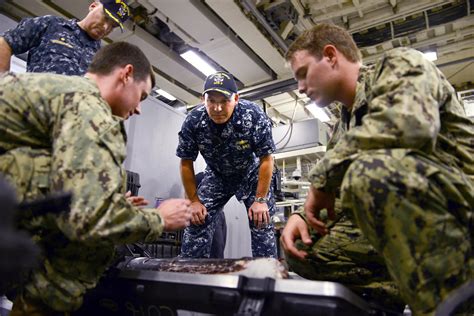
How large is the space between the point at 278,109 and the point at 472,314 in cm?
491

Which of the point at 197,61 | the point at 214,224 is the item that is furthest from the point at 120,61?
the point at 197,61

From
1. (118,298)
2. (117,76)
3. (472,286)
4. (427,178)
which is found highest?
(117,76)

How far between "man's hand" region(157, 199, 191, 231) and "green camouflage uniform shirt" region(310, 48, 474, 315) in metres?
0.47

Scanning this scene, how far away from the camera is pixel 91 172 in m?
0.85

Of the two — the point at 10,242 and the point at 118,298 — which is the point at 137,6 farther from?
the point at 10,242

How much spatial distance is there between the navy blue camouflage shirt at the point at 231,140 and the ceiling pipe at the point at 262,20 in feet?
4.53

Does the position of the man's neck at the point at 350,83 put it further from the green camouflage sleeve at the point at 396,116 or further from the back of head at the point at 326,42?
the green camouflage sleeve at the point at 396,116

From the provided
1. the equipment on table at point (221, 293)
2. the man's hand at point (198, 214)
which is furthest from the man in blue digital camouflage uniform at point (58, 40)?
the equipment on table at point (221, 293)

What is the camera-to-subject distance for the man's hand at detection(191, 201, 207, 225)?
7.09 ft

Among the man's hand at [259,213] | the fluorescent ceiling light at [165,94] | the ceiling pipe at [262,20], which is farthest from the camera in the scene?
the fluorescent ceiling light at [165,94]

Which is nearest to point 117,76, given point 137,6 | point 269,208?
point 269,208

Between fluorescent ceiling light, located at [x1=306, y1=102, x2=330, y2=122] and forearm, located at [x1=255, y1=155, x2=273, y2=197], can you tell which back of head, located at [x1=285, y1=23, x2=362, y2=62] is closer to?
forearm, located at [x1=255, y1=155, x2=273, y2=197]

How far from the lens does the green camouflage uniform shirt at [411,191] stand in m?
0.77

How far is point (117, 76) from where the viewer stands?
→ 119 centimetres
